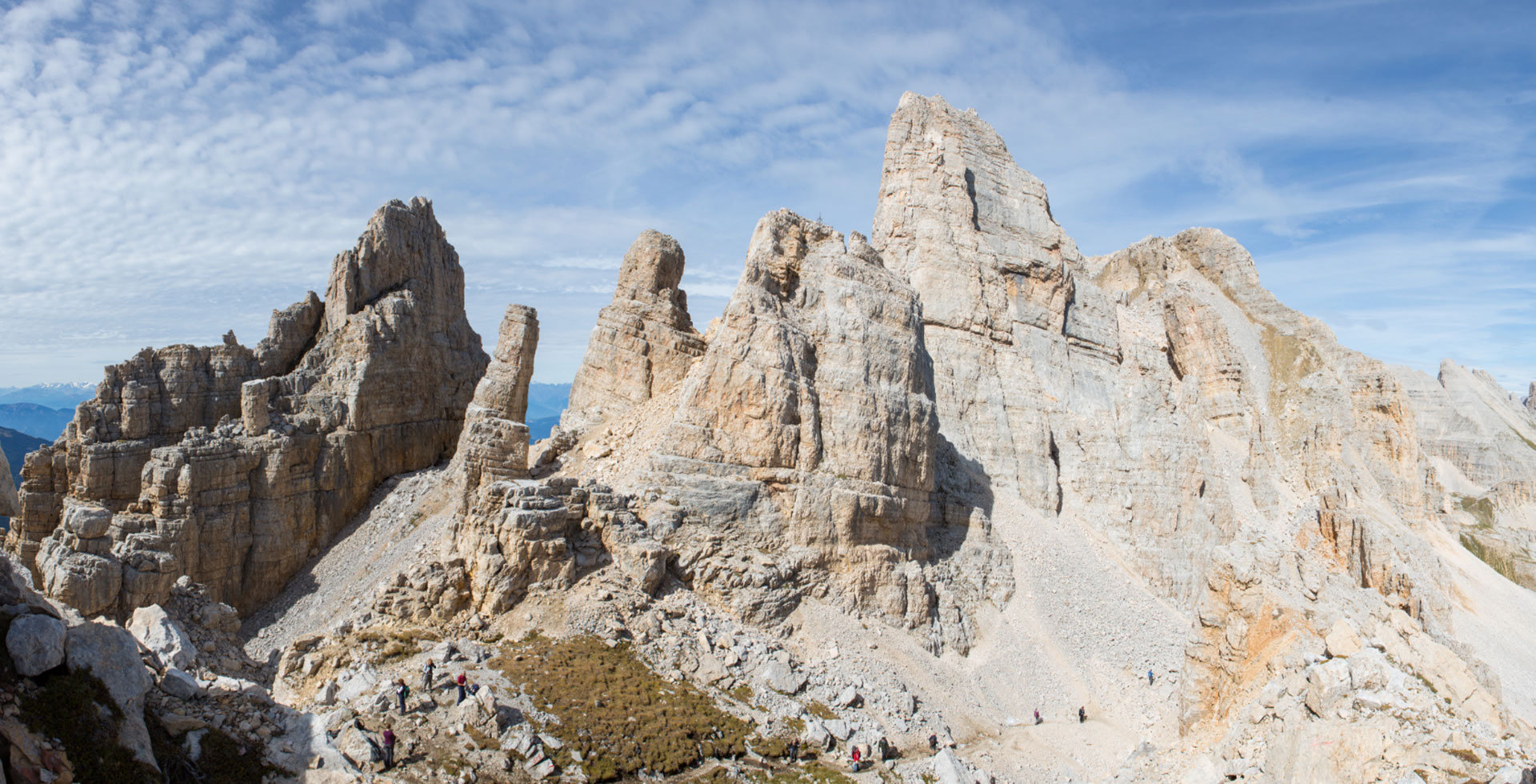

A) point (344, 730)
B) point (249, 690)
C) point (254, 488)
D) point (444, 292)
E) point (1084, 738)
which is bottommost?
point (1084, 738)

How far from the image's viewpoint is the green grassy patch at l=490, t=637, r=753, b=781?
20.5 meters

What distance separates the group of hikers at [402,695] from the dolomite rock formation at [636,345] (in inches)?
707

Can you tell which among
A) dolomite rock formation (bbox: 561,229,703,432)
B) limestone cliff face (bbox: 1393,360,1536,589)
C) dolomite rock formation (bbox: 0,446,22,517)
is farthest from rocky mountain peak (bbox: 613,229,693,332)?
limestone cliff face (bbox: 1393,360,1536,589)

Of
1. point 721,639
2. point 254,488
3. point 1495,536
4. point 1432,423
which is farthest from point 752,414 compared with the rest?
point 1432,423

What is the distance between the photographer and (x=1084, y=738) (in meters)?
30.0

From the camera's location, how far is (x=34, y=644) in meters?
11.6

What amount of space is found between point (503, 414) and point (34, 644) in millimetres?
28251

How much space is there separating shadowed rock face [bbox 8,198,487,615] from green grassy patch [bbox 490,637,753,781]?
1842cm

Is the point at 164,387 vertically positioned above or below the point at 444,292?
below

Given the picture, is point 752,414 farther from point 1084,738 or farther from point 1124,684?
point 1124,684

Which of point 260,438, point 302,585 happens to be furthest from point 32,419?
point 302,585

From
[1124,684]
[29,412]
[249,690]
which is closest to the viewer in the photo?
[249,690]

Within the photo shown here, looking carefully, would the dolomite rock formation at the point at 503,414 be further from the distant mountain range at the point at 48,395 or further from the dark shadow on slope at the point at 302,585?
the distant mountain range at the point at 48,395

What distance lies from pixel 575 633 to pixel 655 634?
8.35ft
